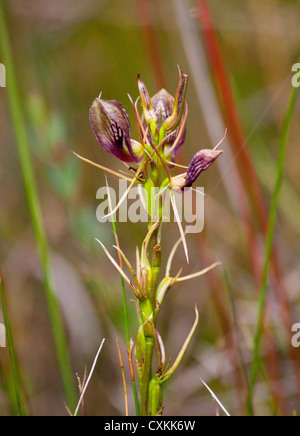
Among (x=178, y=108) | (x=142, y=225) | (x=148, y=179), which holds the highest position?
(x=178, y=108)

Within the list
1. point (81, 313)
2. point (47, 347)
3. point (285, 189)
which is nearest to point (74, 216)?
point (81, 313)

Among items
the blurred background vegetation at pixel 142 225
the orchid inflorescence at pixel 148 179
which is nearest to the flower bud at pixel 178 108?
the orchid inflorescence at pixel 148 179

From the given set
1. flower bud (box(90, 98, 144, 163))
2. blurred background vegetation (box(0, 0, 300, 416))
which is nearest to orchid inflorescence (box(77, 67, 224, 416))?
flower bud (box(90, 98, 144, 163))

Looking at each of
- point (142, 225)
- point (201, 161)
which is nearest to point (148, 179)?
point (201, 161)

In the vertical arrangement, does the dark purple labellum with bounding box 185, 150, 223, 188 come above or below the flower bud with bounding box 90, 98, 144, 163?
below

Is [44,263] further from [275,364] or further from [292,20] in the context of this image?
[292,20]

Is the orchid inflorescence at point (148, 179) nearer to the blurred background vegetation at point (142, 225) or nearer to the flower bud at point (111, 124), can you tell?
the flower bud at point (111, 124)

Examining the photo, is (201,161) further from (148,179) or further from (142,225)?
(142,225)

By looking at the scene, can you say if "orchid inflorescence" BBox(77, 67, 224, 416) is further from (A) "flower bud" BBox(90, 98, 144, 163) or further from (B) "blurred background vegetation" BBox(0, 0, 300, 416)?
(B) "blurred background vegetation" BBox(0, 0, 300, 416)
